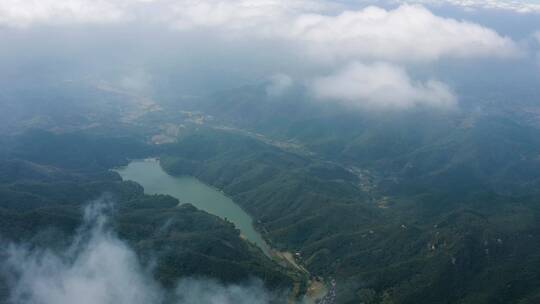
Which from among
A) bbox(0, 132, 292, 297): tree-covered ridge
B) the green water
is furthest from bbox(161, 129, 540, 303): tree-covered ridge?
bbox(0, 132, 292, 297): tree-covered ridge

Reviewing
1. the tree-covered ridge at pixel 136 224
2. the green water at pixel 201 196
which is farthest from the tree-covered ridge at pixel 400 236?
the tree-covered ridge at pixel 136 224

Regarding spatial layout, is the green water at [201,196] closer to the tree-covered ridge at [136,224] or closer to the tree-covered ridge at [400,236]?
the tree-covered ridge at [400,236]

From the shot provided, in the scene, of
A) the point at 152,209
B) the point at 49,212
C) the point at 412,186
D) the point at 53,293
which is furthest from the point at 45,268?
the point at 412,186

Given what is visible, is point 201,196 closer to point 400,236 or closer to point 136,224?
point 136,224

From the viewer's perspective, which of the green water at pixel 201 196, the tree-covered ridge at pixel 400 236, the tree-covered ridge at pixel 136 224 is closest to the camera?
the tree-covered ridge at pixel 400 236

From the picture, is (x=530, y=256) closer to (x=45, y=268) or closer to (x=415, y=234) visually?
(x=415, y=234)

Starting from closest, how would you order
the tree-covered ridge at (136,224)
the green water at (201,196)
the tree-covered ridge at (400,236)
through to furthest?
1. the tree-covered ridge at (400,236)
2. the tree-covered ridge at (136,224)
3. the green water at (201,196)

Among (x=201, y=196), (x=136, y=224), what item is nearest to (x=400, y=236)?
(x=136, y=224)

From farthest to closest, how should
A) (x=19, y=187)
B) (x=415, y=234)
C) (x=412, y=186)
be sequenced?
(x=412, y=186) → (x=19, y=187) → (x=415, y=234)

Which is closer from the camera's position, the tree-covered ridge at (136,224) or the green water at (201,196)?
the tree-covered ridge at (136,224)
